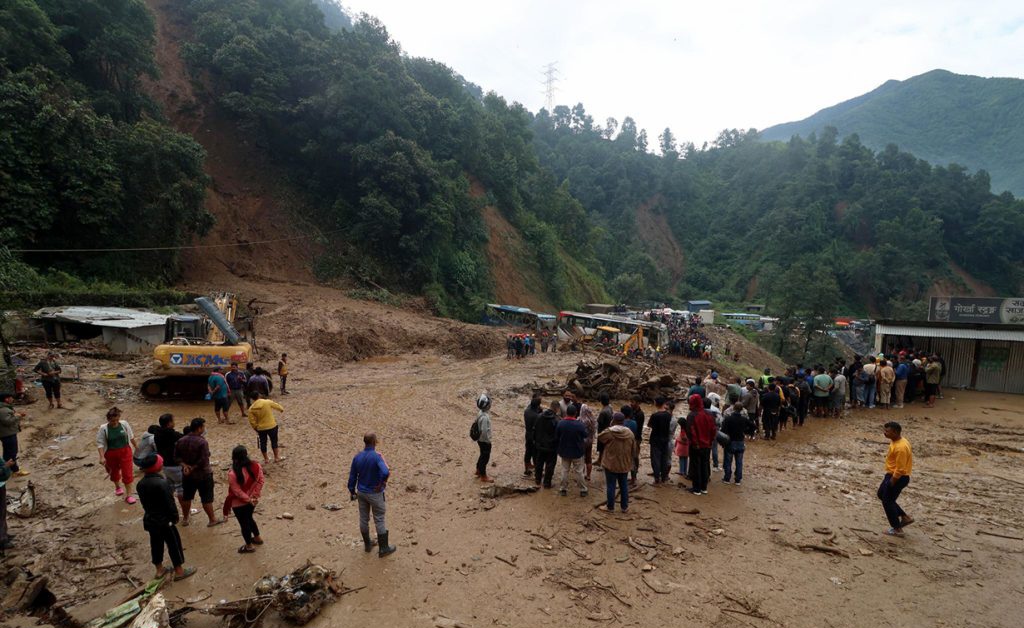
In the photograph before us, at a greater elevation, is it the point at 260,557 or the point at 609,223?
the point at 609,223

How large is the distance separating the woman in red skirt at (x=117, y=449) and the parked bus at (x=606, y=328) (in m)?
24.5

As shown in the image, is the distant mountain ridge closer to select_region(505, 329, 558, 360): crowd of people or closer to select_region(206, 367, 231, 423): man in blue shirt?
select_region(505, 329, 558, 360): crowd of people

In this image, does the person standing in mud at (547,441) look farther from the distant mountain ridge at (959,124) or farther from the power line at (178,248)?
the distant mountain ridge at (959,124)

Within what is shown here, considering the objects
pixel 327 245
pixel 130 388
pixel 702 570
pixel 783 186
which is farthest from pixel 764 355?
pixel 783 186

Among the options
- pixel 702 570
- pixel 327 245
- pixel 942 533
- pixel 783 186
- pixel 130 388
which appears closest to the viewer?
pixel 702 570

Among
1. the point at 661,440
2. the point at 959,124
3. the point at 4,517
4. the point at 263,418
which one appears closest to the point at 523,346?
the point at 661,440

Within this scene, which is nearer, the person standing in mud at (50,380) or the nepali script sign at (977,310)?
the person standing in mud at (50,380)

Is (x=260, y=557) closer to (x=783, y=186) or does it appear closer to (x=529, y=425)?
(x=529, y=425)

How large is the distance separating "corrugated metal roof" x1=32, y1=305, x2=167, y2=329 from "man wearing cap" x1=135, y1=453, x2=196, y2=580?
1525cm

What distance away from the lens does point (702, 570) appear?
6.13 m

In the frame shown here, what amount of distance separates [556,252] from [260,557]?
45.9 meters

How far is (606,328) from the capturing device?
30.8 metres

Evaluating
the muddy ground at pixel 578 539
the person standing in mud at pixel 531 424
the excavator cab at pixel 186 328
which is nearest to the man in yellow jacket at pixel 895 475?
the muddy ground at pixel 578 539

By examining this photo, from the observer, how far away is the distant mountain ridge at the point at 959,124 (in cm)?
15838
